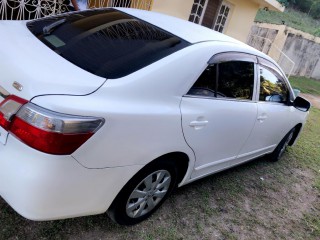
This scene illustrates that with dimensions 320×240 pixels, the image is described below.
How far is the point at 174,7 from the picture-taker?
329 inches

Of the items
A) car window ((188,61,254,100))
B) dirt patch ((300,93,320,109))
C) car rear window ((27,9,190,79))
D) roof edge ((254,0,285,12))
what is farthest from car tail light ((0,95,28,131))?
dirt patch ((300,93,320,109))

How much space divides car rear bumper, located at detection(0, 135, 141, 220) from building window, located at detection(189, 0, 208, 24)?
788 centimetres

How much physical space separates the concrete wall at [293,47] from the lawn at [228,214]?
44.9 feet

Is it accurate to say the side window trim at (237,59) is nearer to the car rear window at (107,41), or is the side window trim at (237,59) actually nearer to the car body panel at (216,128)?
the car body panel at (216,128)

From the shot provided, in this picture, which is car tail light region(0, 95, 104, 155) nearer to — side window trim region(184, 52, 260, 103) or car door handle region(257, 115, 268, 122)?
side window trim region(184, 52, 260, 103)

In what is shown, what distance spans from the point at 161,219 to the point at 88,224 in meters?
0.69

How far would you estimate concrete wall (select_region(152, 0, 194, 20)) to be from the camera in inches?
310

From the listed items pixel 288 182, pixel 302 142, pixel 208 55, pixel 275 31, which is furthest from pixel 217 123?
pixel 275 31

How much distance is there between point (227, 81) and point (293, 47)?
56.3 ft

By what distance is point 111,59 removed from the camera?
8.13 feet

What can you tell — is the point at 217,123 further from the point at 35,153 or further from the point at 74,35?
the point at 35,153

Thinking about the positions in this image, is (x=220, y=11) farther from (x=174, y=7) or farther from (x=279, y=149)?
(x=279, y=149)

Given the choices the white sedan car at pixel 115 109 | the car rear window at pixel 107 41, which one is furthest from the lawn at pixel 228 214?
the car rear window at pixel 107 41

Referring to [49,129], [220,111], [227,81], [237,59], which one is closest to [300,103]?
[237,59]
